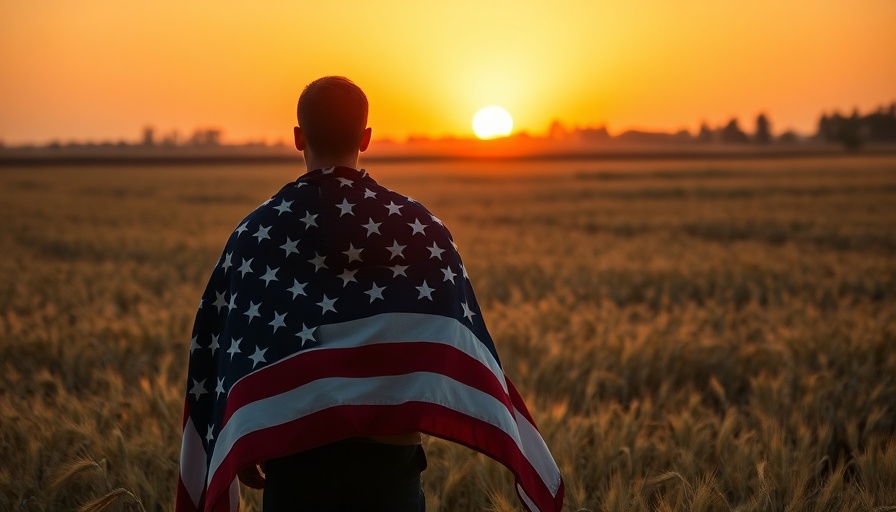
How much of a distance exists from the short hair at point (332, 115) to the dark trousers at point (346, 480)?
2.97 ft

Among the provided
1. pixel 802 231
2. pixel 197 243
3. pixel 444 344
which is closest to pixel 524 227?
pixel 802 231

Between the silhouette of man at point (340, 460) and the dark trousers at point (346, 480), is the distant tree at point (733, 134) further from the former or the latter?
the dark trousers at point (346, 480)

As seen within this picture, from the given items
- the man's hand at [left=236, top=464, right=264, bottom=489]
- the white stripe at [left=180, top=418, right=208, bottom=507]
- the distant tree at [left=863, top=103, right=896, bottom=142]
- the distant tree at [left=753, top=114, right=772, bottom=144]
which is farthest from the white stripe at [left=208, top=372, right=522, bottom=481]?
the distant tree at [left=753, top=114, right=772, bottom=144]

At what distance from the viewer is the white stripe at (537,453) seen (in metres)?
2.72

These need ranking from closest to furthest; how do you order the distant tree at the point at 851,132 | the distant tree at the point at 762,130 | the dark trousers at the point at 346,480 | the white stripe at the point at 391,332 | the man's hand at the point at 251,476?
1. the dark trousers at the point at 346,480
2. the white stripe at the point at 391,332
3. the man's hand at the point at 251,476
4. the distant tree at the point at 851,132
5. the distant tree at the point at 762,130

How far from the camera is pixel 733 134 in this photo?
5640 inches

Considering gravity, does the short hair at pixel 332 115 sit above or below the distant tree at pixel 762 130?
below

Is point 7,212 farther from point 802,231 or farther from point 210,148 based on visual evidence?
point 210,148

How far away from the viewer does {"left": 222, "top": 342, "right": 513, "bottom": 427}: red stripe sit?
7.64 ft

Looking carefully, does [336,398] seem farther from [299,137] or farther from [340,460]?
[299,137]

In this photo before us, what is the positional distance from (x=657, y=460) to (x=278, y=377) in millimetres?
2250

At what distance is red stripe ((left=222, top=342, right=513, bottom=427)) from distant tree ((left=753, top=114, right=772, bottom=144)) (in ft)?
487

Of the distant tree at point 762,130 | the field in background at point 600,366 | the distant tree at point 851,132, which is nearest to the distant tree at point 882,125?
the distant tree at point 851,132

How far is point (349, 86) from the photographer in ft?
7.57
